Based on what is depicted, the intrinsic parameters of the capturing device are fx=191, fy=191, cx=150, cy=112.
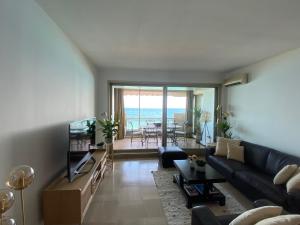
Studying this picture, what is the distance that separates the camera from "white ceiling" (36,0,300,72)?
201cm

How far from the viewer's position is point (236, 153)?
4.00 metres

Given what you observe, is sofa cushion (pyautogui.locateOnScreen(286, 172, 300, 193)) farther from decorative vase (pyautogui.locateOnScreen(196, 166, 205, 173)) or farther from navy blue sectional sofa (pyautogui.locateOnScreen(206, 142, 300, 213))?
decorative vase (pyautogui.locateOnScreen(196, 166, 205, 173))

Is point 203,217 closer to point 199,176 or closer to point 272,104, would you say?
point 199,176

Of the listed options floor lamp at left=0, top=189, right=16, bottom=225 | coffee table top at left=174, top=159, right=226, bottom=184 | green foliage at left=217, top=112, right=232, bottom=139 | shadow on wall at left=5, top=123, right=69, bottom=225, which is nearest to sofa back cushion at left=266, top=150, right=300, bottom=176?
coffee table top at left=174, top=159, right=226, bottom=184

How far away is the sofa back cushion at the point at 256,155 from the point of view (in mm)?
3597

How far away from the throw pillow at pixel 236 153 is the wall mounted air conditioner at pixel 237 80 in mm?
1711

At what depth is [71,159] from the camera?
244 centimetres

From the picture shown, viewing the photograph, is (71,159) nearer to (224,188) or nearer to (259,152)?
(224,188)

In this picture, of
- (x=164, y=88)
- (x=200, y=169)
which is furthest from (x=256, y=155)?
(x=164, y=88)

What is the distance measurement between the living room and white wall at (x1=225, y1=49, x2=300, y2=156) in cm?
2

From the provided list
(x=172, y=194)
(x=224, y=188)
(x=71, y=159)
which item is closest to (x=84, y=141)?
(x=71, y=159)

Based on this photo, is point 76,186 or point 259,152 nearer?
point 76,186

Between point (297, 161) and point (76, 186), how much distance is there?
325 centimetres

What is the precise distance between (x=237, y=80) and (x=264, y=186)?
2974mm
